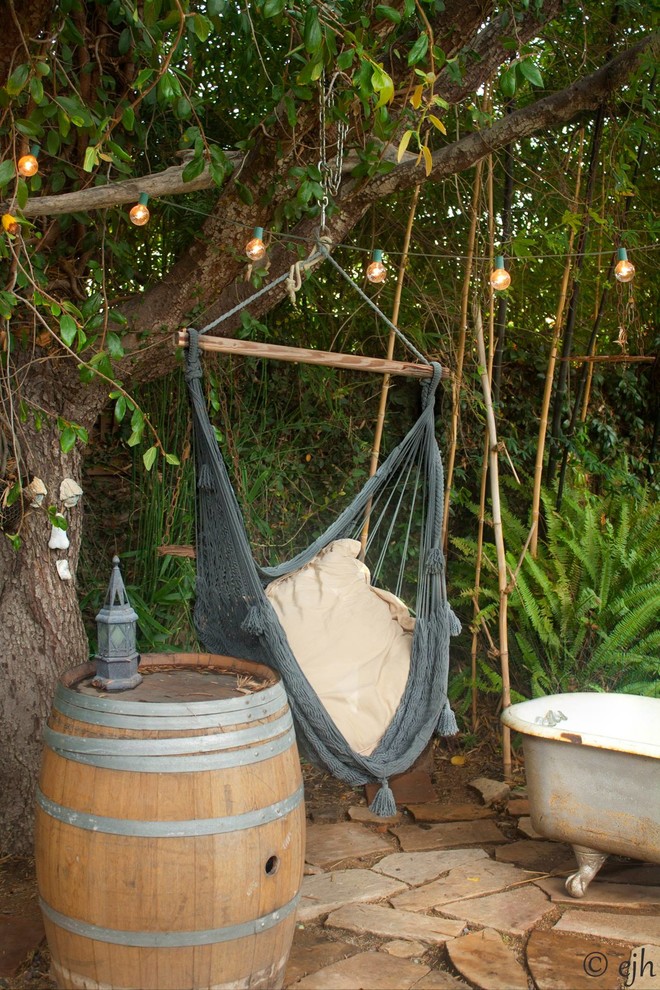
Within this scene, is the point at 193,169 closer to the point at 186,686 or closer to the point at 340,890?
the point at 186,686

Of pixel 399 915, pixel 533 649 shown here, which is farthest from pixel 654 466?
pixel 399 915

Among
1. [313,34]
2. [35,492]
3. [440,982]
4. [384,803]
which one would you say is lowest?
[440,982]

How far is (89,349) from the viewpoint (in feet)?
7.96

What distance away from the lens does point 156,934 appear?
1.60m

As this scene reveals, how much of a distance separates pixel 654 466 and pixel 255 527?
2.09m

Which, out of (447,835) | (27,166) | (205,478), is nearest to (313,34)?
(27,166)

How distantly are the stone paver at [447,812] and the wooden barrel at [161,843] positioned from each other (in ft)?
4.22

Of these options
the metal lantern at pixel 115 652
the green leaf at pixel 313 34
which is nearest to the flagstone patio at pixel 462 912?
the metal lantern at pixel 115 652

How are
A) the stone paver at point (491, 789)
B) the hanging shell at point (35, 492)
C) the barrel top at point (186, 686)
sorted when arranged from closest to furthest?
the barrel top at point (186, 686) → the hanging shell at point (35, 492) → the stone paver at point (491, 789)

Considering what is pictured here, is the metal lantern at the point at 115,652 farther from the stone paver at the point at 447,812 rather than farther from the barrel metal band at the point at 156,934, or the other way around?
the stone paver at the point at 447,812

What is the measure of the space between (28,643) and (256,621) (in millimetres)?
714

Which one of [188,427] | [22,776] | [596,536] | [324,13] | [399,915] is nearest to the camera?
[324,13]

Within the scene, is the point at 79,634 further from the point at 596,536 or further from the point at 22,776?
the point at 596,536

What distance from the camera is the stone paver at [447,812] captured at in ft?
9.64
